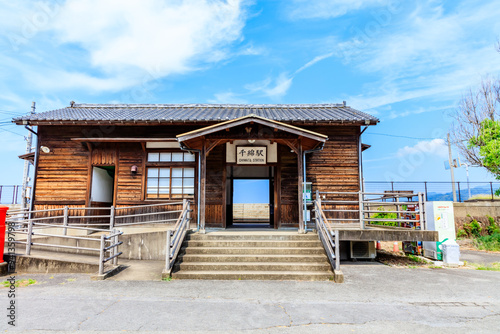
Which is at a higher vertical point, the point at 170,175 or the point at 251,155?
the point at 251,155

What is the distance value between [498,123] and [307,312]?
13957 mm

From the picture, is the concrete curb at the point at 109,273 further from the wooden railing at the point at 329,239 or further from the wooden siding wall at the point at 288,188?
the wooden siding wall at the point at 288,188

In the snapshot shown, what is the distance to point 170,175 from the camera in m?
10.8

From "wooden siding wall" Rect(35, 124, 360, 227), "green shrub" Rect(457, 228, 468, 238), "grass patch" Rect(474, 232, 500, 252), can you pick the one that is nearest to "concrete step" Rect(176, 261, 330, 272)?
"wooden siding wall" Rect(35, 124, 360, 227)

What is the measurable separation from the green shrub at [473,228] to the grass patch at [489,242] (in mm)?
906

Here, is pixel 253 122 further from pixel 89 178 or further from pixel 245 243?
pixel 89 178

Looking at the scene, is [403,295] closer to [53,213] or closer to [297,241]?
[297,241]

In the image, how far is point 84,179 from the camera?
1096 centimetres

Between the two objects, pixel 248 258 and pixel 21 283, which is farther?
pixel 248 258

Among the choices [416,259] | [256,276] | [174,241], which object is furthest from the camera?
[416,259]

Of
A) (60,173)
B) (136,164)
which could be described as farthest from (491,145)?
(60,173)

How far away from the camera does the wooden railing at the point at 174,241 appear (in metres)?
6.79

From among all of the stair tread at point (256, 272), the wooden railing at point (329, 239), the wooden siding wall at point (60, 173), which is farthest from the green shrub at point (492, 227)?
the wooden siding wall at point (60, 173)

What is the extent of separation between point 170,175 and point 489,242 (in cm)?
1344
